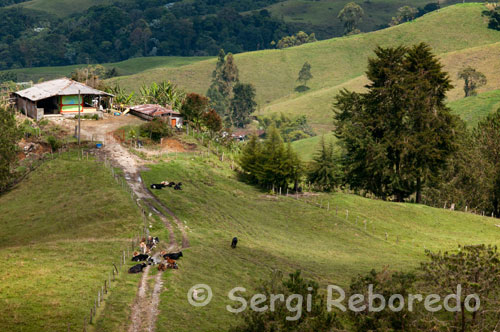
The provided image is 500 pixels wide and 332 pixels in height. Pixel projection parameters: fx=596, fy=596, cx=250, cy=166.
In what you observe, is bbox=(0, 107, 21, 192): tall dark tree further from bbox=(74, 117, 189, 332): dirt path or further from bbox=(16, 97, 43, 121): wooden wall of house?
bbox=(16, 97, 43, 121): wooden wall of house

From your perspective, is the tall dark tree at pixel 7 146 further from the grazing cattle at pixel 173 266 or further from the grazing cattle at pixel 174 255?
the grazing cattle at pixel 173 266

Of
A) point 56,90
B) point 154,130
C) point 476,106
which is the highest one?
point 56,90

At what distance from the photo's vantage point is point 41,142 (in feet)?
243

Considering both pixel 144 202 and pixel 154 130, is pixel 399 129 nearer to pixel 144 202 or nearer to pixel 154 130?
pixel 154 130

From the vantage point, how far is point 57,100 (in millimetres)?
85562

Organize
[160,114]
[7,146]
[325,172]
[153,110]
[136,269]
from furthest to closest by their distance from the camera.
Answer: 1. [153,110]
2. [160,114]
3. [325,172]
4. [7,146]
5. [136,269]

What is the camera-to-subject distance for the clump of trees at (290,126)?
177 metres

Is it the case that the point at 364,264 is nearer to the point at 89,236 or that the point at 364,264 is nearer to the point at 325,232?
the point at 325,232

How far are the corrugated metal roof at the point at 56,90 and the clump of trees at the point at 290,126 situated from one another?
9004 centimetres

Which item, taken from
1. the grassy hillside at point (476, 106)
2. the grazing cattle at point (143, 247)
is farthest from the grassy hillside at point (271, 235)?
the grassy hillside at point (476, 106)

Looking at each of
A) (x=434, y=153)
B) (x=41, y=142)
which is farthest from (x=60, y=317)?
(x=434, y=153)

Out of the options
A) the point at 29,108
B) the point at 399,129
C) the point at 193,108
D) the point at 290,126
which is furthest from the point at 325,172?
the point at 290,126

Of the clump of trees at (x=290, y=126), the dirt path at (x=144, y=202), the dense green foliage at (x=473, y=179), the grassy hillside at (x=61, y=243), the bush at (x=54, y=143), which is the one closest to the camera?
the grassy hillside at (x=61, y=243)

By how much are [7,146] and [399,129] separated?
51034 millimetres
